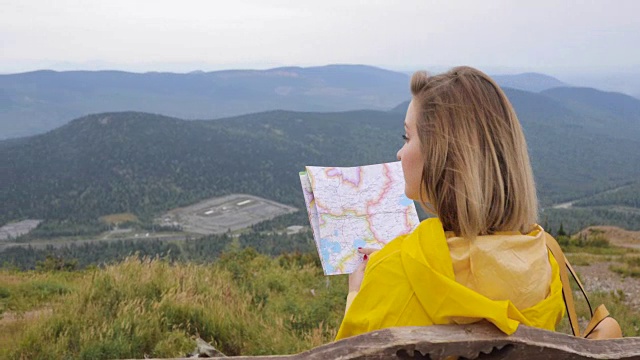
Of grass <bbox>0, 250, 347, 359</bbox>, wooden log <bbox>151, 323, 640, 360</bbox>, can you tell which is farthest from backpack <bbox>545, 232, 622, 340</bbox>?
grass <bbox>0, 250, 347, 359</bbox>

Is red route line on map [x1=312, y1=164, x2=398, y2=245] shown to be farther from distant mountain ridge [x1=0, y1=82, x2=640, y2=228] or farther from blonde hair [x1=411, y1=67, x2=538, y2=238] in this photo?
distant mountain ridge [x1=0, y1=82, x2=640, y2=228]

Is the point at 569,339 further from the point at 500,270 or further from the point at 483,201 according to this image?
the point at 483,201

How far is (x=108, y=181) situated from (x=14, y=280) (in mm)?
84474

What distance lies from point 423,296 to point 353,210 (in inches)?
45.6

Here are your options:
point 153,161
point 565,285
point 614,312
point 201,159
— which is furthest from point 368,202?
point 201,159

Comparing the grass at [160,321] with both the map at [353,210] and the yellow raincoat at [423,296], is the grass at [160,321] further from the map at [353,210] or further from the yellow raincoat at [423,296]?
the yellow raincoat at [423,296]

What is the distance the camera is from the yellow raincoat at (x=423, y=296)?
121 centimetres

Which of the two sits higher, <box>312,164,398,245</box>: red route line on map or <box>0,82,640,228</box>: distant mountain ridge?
<box>312,164,398,245</box>: red route line on map

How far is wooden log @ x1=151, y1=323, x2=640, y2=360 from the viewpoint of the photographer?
1062 mm

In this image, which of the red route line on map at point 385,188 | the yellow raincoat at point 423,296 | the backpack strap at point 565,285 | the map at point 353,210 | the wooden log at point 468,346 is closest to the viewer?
the wooden log at point 468,346

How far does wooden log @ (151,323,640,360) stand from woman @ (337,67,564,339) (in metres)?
0.04

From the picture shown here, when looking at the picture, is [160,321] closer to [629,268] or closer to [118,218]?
[629,268]

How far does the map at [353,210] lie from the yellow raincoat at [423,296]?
809mm

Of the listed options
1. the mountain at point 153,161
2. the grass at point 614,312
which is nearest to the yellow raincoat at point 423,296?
→ the grass at point 614,312
